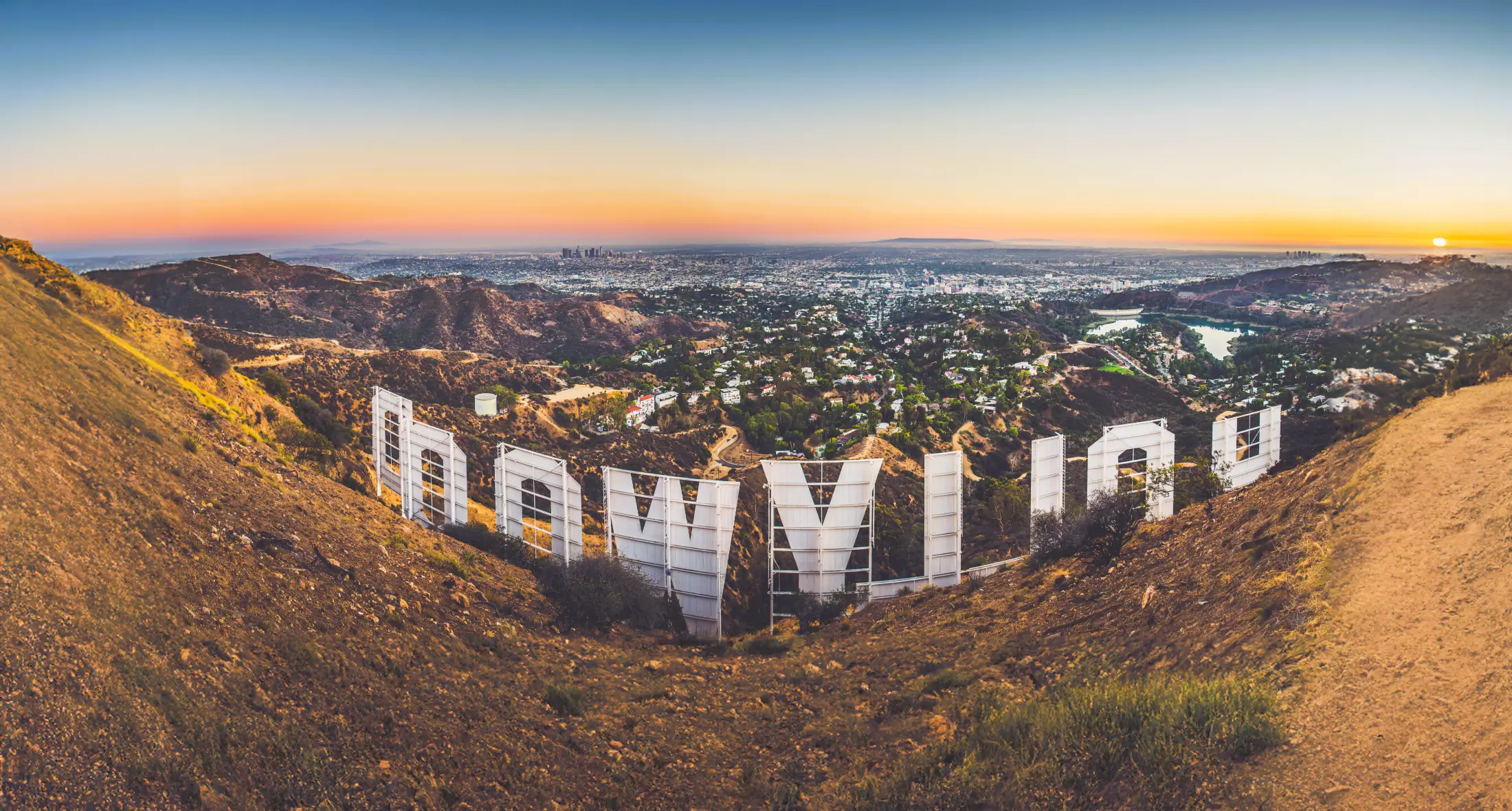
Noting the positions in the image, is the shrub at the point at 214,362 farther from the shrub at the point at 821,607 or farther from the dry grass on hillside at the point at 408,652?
the shrub at the point at 821,607

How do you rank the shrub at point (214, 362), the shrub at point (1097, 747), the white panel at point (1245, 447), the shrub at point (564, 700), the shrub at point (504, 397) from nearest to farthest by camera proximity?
the shrub at point (1097, 747)
the shrub at point (564, 700)
the white panel at point (1245, 447)
the shrub at point (214, 362)
the shrub at point (504, 397)

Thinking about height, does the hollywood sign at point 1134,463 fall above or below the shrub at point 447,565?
above

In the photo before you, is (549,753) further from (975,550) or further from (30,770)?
(975,550)

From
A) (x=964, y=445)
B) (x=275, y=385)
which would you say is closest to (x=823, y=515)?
(x=275, y=385)

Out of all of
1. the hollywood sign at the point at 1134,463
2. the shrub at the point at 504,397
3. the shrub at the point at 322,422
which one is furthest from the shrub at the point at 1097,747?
the shrub at the point at 504,397

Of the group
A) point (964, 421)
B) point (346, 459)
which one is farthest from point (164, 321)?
point (964, 421)

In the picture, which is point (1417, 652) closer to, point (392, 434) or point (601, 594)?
point (601, 594)

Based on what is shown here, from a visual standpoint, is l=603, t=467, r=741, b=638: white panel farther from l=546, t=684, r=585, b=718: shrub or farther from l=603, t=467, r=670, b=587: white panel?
l=546, t=684, r=585, b=718: shrub
